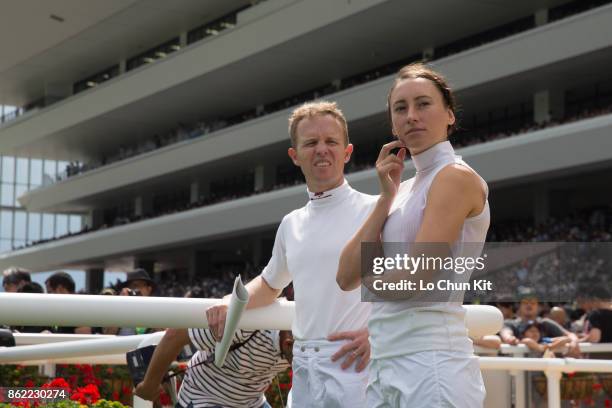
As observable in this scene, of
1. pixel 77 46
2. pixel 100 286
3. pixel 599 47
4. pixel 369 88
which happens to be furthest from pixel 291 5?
pixel 100 286

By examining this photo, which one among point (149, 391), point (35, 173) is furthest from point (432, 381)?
point (35, 173)

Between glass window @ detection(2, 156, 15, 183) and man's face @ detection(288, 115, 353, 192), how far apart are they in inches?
2337

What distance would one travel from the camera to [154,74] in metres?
36.0

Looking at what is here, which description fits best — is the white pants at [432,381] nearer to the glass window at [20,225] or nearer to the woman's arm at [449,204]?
the woman's arm at [449,204]

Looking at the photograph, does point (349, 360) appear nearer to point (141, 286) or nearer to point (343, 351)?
point (343, 351)

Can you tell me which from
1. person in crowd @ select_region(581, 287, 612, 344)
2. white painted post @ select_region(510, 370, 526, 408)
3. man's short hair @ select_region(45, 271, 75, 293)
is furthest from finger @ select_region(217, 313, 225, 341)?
person in crowd @ select_region(581, 287, 612, 344)

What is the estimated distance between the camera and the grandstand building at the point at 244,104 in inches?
960

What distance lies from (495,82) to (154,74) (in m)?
15.0

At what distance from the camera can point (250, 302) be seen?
100 inches

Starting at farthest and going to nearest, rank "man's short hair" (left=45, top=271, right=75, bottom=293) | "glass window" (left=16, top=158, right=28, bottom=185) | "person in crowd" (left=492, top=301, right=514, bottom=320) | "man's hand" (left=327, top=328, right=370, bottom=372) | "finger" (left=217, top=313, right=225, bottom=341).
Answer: "glass window" (left=16, top=158, right=28, bottom=185) → "person in crowd" (left=492, top=301, right=514, bottom=320) → "man's short hair" (left=45, top=271, right=75, bottom=293) → "man's hand" (left=327, top=328, right=370, bottom=372) → "finger" (left=217, top=313, right=225, bottom=341)

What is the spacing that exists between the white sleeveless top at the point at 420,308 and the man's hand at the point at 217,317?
0.36m

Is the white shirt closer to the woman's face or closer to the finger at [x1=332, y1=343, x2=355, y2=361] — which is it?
the finger at [x1=332, y1=343, x2=355, y2=361]

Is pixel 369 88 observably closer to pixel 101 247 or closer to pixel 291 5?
pixel 291 5

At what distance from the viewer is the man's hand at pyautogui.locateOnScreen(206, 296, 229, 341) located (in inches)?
91.3
